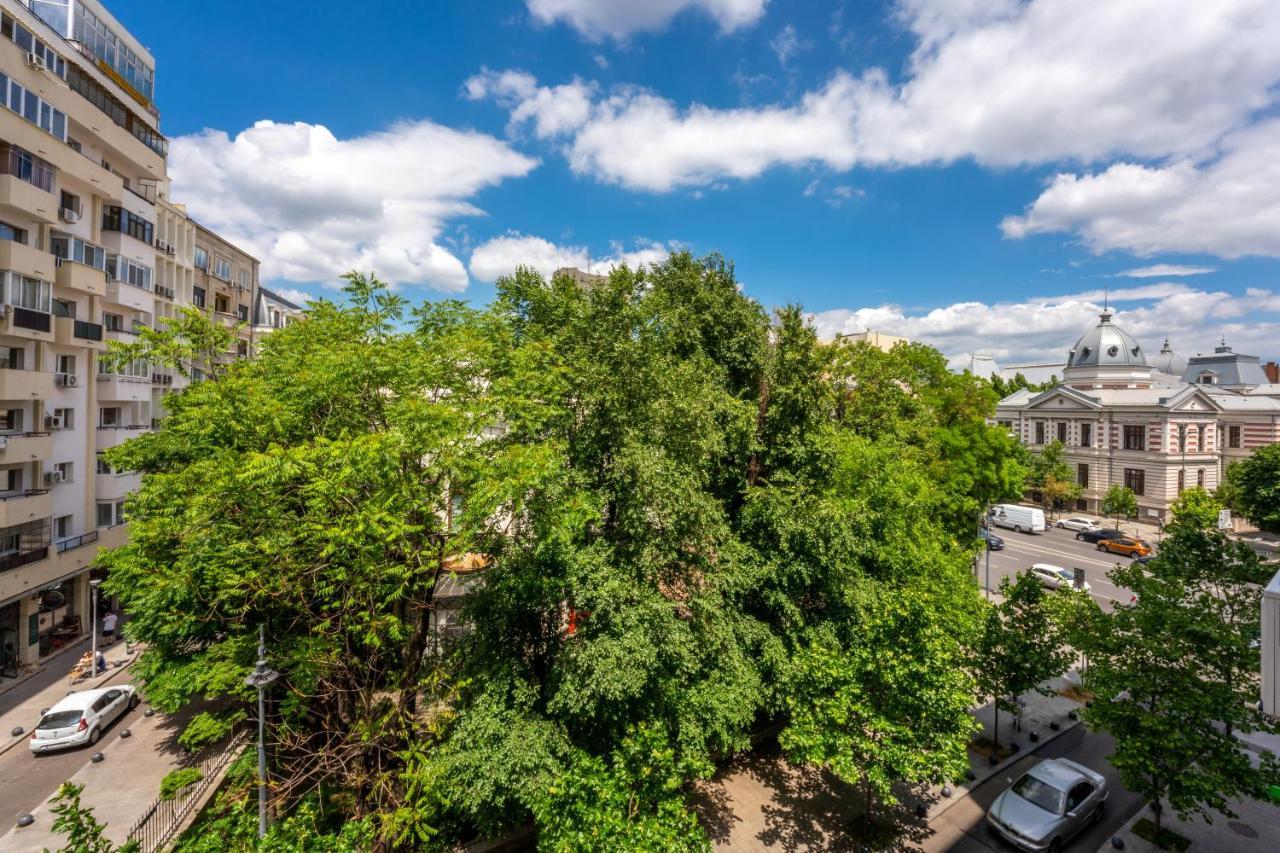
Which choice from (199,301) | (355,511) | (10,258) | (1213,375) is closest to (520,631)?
(355,511)

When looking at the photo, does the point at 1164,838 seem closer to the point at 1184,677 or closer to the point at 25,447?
the point at 1184,677

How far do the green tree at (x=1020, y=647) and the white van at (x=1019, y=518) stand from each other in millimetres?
34412

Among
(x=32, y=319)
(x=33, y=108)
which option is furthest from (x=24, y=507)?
(x=33, y=108)

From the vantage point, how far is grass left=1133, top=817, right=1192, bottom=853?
13484 millimetres

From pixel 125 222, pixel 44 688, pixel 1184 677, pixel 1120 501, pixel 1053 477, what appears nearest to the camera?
pixel 1184 677

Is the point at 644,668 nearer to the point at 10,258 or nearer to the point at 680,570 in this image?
the point at 680,570

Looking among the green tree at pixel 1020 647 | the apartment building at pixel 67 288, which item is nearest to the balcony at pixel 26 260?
the apartment building at pixel 67 288

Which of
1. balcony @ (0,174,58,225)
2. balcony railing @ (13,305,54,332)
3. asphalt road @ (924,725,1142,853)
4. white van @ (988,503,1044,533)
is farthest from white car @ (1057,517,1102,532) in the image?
balcony @ (0,174,58,225)

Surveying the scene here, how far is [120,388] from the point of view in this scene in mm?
26984

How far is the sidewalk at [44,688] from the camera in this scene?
19266 mm

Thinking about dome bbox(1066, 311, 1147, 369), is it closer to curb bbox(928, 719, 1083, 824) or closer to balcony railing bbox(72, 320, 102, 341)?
curb bbox(928, 719, 1083, 824)

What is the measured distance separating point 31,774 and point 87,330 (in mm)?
16995

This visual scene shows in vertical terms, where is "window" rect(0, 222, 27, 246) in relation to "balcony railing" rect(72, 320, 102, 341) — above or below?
above

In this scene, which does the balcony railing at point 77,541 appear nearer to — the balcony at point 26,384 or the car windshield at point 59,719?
the balcony at point 26,384
